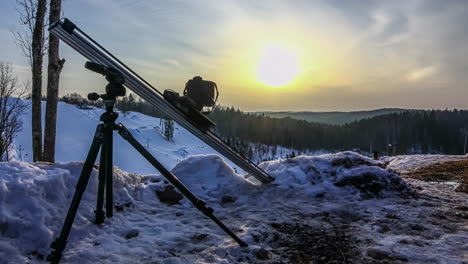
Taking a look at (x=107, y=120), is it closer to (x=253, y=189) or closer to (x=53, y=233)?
(x=53, y=233)

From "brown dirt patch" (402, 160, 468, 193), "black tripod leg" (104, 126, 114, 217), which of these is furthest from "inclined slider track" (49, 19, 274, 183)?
"brown dirt patch" (402, 160, 468, 193)

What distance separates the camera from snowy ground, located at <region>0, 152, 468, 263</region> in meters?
3.69

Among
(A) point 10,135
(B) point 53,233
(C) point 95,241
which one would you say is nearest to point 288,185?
(C) point 95,241

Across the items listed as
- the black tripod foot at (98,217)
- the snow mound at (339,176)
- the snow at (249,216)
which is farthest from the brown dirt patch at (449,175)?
the black tripod foot at (98,217)

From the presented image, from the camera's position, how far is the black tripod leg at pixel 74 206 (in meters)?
3.18

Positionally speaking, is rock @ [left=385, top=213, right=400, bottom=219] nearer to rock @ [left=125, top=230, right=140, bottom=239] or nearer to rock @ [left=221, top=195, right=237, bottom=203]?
rock @ [left=221, top=195, right=237, bottom=203]

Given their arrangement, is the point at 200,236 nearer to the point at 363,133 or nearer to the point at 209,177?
the point at 209,177

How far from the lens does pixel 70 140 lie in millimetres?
87375

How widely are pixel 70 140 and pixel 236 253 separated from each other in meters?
96.1

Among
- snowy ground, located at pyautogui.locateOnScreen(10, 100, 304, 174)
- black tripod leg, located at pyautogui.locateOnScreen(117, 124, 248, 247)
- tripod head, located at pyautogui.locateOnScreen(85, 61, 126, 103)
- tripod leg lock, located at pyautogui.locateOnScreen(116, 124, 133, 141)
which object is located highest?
tripod head, located at pyautogui.locateOnScreen(85, 61, 126, 103)

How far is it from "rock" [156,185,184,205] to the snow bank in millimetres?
136

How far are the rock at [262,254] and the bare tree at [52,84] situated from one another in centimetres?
805

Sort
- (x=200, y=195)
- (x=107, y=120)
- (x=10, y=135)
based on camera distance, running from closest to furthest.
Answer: (x=107, y=120), (x=200, y=195), (x=10, y=135)

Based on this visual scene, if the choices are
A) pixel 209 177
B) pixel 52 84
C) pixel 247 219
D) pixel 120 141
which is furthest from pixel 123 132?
pixel 120 141
